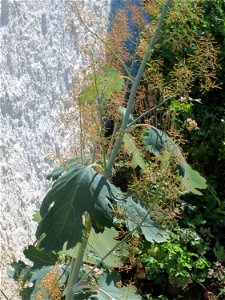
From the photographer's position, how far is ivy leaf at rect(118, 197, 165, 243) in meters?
2.60

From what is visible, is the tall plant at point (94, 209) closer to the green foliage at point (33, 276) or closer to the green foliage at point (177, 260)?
the green foliage at point (33, 276)

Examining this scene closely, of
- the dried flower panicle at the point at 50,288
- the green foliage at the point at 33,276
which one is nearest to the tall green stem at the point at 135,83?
the dried flower panicle at the point at 50,288

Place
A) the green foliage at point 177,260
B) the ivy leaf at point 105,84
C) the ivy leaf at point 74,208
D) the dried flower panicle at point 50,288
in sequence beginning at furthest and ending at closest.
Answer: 1. the green foliage at point 177,260
2. the ivy leaf at point 105,84
3. the dried flower panicle at point 50,288
4. the ivy leaf at point 74,208

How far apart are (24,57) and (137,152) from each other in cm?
161

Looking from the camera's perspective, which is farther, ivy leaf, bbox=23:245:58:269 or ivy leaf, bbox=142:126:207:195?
ivy leaf, bbox=23:245:58:269

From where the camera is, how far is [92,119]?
111 inches

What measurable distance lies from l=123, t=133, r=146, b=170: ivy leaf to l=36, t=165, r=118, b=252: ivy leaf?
0.32 m

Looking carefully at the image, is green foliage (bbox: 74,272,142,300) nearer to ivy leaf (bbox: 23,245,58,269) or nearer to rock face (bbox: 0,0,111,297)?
ivy leaf (bbox: 23,245,58,269)

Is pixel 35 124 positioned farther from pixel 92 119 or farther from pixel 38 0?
pixel 92 119

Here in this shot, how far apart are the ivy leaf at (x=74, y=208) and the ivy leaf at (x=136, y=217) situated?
0.12 metres

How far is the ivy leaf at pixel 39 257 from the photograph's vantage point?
2924 millimetres

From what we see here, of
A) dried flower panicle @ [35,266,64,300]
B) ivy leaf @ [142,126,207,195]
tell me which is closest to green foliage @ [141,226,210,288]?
ivy leaf @ [142,126,207,195]

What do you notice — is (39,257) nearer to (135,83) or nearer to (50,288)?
(50,288)

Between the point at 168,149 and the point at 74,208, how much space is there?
49cm
